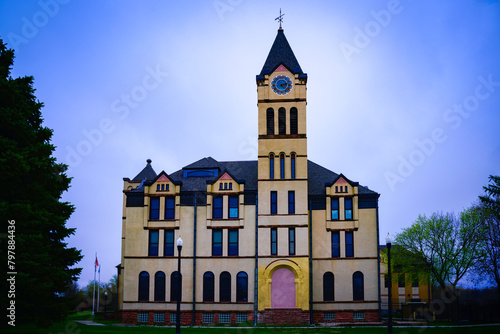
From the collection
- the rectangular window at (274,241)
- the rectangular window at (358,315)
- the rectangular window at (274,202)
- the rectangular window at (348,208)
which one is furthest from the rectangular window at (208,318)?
the rectangular window at (348,208)

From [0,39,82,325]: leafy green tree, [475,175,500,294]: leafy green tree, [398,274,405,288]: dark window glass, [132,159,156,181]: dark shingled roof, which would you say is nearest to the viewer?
[0,39,82,325]: leafy green tree

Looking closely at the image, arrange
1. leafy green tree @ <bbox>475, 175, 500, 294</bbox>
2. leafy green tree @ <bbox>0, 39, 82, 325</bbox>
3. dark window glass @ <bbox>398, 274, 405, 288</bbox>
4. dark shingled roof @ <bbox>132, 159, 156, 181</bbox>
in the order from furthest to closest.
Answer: dark window glass @ <bbox>398, 274, 405, 288</bbox>
dark shingled roof @ <bbox>132, 159, 156, 181</bbox>
leafy green tree @ <bbox>475, 175, 500, 294</bbox>
leafy green tree @ <bbox>0, 39, 82, 325</bbox>

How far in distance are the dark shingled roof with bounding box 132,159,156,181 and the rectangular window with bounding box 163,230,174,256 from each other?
8396mm

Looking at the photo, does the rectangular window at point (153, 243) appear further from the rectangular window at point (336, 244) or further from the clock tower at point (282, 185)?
the rectangular window at point (336, 244)

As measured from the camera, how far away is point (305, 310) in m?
44.8

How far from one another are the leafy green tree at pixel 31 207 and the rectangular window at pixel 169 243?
53.3 feet

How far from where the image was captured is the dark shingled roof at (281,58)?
48844 millimetres

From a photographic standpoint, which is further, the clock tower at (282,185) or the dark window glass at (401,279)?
the dark window glass at (401,279)

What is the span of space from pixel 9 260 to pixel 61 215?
16.3ft

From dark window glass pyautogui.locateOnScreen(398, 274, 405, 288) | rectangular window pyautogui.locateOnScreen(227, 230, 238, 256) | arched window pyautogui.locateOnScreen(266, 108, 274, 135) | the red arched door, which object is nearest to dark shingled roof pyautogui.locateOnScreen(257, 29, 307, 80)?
arched window pyautogui.locateOnScreen(266, 108, 274, 135)

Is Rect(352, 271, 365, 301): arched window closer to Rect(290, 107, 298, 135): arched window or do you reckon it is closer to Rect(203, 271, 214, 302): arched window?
Rect(203, 271, 214, 302): arched window

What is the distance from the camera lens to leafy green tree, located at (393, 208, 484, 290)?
5109 centimetres

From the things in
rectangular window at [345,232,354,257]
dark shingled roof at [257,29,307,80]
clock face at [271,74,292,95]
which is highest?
dark shingled roof at [257,29,307,80]

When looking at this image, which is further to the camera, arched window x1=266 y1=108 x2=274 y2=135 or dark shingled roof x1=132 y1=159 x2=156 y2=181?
dark shingled roof x1=132 y1=159 x2=156 y2=181
